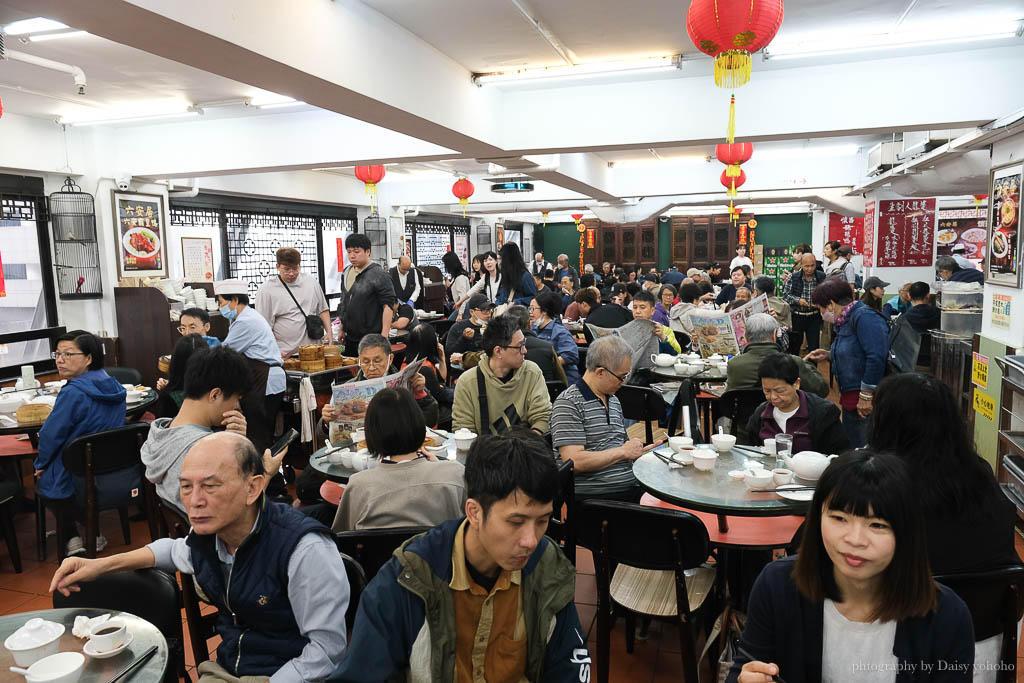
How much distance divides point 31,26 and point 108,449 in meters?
2.63

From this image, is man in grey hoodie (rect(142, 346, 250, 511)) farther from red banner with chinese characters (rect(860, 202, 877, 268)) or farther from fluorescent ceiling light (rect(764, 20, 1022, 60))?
red banner with chinese characters (rect(860, 202, 877, 268))

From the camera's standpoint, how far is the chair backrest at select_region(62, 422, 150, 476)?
134 inches

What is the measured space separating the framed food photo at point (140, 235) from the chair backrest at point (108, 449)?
4.41m

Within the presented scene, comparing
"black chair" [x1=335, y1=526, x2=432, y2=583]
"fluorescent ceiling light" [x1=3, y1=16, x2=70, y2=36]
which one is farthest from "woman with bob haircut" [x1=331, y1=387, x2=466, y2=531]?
"fluorescent ceiling light" [x1=3, y1=16, x2=70, y2=36]

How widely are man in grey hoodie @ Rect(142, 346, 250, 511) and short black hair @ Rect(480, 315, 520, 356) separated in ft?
4.17

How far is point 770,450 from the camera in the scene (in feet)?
9.90

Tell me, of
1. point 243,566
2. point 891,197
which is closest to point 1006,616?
point 243,566

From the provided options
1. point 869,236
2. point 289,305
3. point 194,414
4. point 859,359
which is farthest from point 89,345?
point 869,236

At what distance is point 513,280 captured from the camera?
6.91 metres

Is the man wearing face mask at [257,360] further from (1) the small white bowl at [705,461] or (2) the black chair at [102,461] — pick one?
(1) the small white bowl at [705,461]

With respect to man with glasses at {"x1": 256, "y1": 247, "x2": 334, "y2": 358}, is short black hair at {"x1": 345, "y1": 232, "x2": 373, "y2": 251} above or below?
above

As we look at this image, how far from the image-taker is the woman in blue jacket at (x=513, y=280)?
682 cm

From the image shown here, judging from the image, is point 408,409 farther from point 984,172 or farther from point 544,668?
point 984,172

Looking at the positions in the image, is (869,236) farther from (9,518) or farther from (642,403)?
(9,518)
